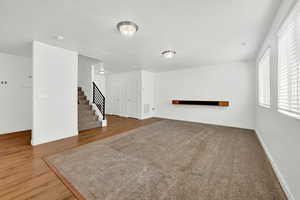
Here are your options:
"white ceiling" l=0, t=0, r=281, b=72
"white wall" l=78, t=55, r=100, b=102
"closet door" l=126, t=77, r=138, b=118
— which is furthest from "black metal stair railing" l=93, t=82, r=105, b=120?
"white ceiling" l=0, t=0, r=281, b=72

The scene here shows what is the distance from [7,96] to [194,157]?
20.0ft

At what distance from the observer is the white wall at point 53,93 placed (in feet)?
10.2

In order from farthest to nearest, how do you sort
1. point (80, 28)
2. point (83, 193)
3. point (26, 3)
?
1. point (80, 28)
2. point (26, 3)
3. point (83, 193)

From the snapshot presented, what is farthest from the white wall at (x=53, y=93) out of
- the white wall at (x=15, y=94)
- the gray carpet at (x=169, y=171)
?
the white wall at (x=15, y=94)

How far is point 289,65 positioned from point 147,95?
573cm

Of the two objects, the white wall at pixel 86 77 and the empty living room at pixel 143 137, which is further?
the white wall at pixel 86 77

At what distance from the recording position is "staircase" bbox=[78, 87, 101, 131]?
14.9 feet

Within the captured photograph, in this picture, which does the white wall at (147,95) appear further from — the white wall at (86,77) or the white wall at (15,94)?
the white wall at (15,94)

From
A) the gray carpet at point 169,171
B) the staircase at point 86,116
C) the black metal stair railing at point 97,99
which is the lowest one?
the gray carpet at point 169,171

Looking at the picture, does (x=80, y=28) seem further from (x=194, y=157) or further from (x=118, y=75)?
(x=118, y=75)

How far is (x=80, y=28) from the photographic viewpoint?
8.16 feet

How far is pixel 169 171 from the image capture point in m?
2.02

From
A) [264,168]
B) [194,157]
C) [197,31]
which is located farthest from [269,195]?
[197,31]

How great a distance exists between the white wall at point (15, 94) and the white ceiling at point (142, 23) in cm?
90
